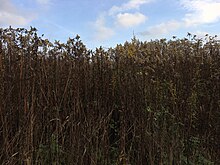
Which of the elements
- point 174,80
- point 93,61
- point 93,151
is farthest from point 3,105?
point 174,80

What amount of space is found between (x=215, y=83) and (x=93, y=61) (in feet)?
6.50

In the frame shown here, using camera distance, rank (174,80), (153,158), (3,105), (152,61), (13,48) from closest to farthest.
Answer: (3,105), (153,158), (13,48), (174,80), (152,61)

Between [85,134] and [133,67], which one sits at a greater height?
[133,67]

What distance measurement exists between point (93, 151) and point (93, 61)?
153cm

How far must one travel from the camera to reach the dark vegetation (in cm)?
350

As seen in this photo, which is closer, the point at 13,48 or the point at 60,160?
the point at 60,160

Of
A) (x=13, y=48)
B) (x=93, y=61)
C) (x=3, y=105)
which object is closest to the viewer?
(x=3, y=105)

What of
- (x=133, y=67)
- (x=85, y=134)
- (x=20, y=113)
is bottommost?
(x=85, y=134)

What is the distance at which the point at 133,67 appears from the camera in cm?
485

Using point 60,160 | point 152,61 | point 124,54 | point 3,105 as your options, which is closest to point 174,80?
point 152,61

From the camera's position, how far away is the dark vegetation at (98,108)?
350 centimetres

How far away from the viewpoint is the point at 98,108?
13.2ft

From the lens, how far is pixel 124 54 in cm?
573

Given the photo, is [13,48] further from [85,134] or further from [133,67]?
[133,67]
